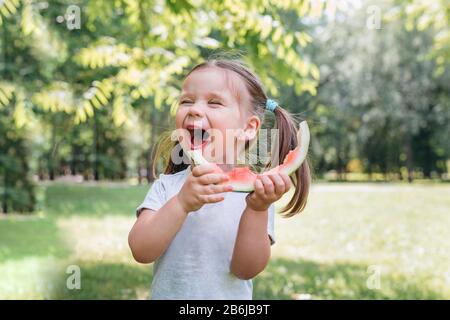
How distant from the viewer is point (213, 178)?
1980 millimetres

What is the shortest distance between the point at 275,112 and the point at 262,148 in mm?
192

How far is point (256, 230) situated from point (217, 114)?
475 millimetres

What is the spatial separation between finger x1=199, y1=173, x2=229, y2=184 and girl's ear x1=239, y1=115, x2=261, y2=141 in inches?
17.3

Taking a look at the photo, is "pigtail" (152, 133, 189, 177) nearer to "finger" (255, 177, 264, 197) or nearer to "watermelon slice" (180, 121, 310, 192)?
"watermelon slice" (180, 121, 310, 192)

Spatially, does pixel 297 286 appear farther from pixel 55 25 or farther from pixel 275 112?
pixel 55 25

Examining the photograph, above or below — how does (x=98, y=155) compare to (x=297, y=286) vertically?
above

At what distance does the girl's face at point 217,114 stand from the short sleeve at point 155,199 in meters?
0.30

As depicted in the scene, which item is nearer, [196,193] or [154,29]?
[196,193]

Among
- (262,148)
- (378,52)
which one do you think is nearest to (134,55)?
(262,148)

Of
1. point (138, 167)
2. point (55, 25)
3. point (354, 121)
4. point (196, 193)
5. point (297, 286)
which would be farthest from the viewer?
point (354, 121)

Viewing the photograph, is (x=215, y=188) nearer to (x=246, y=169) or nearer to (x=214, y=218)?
(x=246, y=169)

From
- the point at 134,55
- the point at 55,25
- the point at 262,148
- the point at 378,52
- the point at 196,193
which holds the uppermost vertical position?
the point at 378,52

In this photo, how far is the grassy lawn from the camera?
559 centimetres

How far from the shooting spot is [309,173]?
2.54 metres
